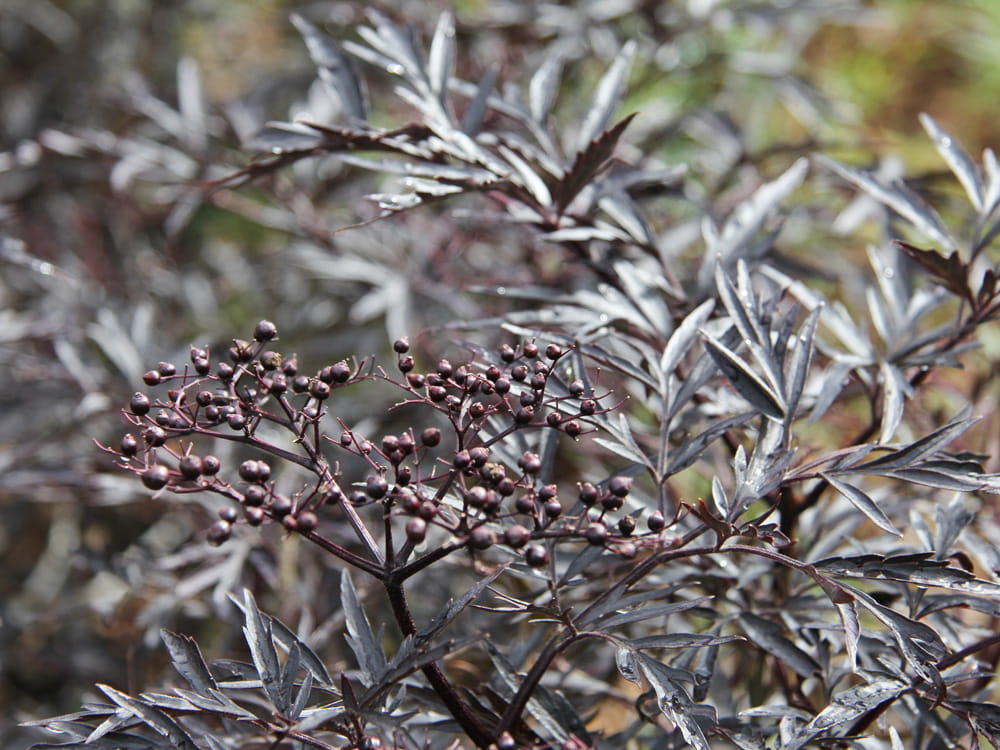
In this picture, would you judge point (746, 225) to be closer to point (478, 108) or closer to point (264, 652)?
point (478, 108)

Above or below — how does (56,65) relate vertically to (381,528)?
above

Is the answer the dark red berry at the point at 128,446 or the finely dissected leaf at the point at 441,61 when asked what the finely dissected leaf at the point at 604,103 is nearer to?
the finely dissected leaf at the point at 441,61

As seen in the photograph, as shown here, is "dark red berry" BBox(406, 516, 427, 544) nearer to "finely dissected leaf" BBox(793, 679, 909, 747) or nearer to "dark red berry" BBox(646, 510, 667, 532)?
"dark red berry" BBox(646, 510, 667, 532)

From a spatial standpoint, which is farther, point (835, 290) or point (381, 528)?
point (835, 290)

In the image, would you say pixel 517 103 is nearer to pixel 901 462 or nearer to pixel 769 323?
pixel 769 323

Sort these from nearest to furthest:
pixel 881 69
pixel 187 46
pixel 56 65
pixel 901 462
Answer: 1. pixel 901 462
2. pixel 56 65
3. pixel 187 46
4. pixel 881 69

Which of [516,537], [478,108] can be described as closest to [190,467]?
[516,537]

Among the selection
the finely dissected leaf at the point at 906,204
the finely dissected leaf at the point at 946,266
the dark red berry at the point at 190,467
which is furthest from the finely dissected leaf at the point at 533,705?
the finely dissected leaf at the point at 906,204

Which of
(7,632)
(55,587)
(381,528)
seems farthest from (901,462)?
(55,587)

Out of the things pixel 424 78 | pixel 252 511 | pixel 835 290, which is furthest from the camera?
pixel 835 290
